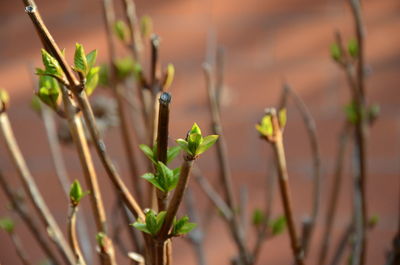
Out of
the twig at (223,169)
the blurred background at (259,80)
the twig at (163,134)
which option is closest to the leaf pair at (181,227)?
the twig at (163,134)

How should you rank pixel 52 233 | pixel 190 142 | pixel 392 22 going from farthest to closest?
pixel 392 22, pixel 52 233, pixel 190 142

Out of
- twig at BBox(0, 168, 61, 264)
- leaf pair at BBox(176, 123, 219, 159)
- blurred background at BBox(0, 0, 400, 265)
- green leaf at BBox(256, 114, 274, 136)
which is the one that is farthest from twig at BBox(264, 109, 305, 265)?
blurred background at BBox(0, 0, 400, 265)

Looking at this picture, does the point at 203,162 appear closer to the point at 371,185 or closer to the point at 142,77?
the point at 371,185

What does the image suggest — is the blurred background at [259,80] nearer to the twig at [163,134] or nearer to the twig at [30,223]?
the twig at [30,223]

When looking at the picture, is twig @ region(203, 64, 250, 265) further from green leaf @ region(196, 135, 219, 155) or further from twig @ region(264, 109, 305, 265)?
green leaf @ region(196, 135, 219, 155)

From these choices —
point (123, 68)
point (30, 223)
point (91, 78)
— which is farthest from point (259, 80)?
point (91, 78)

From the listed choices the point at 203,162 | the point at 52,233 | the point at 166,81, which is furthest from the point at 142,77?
the point at 203,162
